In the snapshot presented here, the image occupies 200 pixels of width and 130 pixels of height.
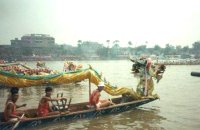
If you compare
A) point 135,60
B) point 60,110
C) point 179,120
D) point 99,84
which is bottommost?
point 179,120

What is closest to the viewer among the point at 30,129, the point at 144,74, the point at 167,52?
the point at 30,129

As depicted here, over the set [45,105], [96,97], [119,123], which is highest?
[96,97]

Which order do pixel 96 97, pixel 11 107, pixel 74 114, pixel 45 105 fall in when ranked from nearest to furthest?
1. pixel 11 107
2. pixel 45 105
3. pixel 74 114
4. pixel 96 97

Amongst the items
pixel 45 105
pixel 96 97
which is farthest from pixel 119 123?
pixel 45 105

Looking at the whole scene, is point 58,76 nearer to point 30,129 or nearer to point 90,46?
point 30,129

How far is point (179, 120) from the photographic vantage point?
40.4 feet

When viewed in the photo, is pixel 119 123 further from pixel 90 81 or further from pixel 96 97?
pixel 90 81

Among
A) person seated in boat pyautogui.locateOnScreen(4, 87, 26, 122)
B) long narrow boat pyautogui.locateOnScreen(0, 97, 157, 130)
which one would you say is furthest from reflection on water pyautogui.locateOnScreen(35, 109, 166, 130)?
person seated in boat pyautogui.locateOnScreen(4, 87, 26, 122)

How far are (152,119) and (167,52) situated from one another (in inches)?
5092

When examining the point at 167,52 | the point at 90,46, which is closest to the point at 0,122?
the point at 167,52

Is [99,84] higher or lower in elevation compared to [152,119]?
higher

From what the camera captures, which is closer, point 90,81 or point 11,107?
point 11,107

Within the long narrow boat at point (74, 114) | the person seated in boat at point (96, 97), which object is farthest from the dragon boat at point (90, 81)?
the person seated in boat at point (96, 97)

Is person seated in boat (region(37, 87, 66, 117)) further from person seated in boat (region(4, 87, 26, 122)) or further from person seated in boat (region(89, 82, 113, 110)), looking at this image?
person seated in boat (region(89, 82, 113, 110))
